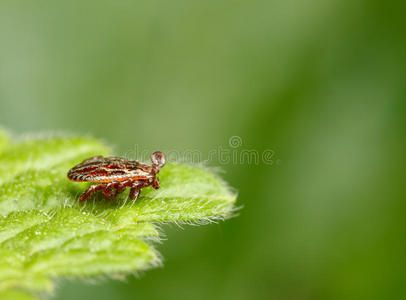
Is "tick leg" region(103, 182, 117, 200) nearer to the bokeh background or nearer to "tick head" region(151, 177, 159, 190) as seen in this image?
"tick head" region(151, 177, 159, 190)

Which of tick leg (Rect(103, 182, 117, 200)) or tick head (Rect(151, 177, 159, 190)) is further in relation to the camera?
tick head (Rect(151, 177, 159, 190))

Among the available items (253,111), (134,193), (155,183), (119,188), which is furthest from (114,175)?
(253,111)

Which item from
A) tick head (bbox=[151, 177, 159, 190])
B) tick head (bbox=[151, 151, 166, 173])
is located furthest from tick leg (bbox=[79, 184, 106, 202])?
tick head (bbox=[151, 151, 166, 173])

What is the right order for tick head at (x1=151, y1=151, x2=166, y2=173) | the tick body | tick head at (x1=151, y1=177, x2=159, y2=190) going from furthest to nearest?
1. tick head at (x1=151, y1=151, x2=166, y2=173)
2. tick head at (x1=151, y1=177, x2=159, y2=190)
3. the tick body

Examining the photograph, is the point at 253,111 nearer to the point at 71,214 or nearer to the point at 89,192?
the point at 89,192

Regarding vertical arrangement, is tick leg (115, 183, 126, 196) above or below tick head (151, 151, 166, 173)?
below

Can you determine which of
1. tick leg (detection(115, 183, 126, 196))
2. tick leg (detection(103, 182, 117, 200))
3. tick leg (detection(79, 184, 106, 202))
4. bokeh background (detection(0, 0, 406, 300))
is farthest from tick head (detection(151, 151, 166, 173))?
bokeh background (detection(0, 0, 406, 300))

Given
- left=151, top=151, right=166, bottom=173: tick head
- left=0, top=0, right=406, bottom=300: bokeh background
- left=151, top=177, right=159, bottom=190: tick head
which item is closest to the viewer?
left=151, top=177, right=159, bottom=190: tick head
